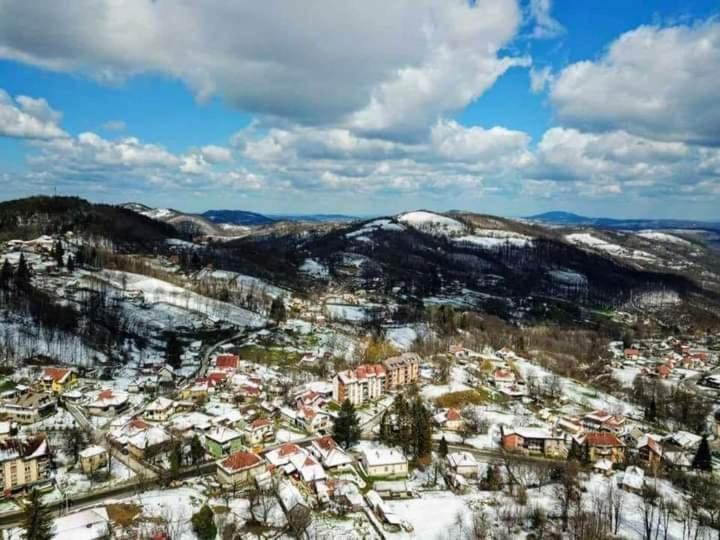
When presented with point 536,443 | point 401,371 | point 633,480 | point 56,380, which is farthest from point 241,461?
point 56,380

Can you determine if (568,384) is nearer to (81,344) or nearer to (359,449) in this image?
(359,449)

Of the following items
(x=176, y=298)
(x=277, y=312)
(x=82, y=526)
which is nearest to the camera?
(x=82, y=526)

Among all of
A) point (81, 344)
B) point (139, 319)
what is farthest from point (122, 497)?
point (139, 319)

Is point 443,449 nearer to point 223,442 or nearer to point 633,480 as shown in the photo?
point 633,480

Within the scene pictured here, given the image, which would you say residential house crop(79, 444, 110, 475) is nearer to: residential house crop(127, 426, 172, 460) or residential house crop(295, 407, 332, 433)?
residential house crop(127, 426, 172, 460)

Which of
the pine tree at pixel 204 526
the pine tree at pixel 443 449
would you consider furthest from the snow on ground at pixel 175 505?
the pine tree at pixel 443 449

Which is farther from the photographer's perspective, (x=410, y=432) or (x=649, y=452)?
(x=649, y=452)

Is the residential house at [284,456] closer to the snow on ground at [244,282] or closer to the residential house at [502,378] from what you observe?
the residential house at [502,378]
